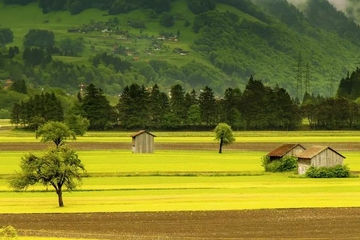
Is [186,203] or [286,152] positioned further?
[286,152]

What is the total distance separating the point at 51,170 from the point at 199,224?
52.8 ft

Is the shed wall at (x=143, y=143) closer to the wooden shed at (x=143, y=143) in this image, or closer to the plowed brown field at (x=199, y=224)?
the wooden shed at (x=143, y=143)

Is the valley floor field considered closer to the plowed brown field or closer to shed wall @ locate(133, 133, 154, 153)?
the plowed brown field

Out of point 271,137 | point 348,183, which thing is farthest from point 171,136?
point 348,183

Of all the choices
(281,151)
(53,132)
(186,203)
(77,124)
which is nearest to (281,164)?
(281,151)

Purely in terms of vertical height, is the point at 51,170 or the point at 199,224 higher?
the point at 51,170

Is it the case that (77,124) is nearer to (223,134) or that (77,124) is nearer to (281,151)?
(223,134)

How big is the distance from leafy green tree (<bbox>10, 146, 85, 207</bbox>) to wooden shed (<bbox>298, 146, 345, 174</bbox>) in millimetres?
36351

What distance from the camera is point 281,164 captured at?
107375mm

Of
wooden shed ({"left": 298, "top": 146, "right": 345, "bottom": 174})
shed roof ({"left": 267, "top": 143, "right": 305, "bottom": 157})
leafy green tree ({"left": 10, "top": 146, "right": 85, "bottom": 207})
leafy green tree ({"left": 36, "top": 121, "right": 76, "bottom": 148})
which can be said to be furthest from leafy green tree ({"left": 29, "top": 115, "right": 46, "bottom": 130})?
leafy green tree ({"left": 10, "top": 146, "right": 85, "bottom": 207})

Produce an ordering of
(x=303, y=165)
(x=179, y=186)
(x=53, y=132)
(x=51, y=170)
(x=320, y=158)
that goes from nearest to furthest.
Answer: (x=51, y=170), (x=179, y=186), (x=320, y=158), (x=303, y=165), (x=53, y=132)

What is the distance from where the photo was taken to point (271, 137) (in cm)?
17575

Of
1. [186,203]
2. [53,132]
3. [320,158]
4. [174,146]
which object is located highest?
[53,132]

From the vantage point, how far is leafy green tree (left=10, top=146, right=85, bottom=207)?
70.3 metres
